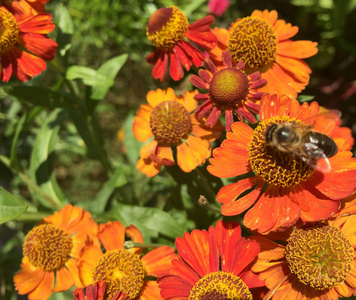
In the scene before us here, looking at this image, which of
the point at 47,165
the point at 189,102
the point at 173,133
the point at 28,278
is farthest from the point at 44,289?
the point at 189,102

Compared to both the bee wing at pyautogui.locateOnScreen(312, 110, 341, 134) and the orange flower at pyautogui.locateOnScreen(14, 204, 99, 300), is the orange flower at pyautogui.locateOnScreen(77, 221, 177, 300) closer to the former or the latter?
the orange flower at pyautogui.locateOnScreen(14, 204, 99, 300)

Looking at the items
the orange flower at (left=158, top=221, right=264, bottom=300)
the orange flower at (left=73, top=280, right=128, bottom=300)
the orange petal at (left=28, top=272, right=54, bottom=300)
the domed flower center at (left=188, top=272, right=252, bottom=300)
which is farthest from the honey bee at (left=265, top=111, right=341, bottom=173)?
the orange petal at (left=28, top=272, right=54, bottom=300)

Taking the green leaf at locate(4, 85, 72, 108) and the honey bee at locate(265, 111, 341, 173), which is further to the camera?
the green leaf at locate(4, 85, 72, 108)

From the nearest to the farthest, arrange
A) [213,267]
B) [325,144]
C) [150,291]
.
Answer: [325,144] < [213,267] < [150,291]

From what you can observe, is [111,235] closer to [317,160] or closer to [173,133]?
[173,133]

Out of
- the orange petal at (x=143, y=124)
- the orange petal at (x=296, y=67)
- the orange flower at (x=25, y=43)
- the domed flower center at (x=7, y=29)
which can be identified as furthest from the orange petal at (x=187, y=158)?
the domed flower center at (x=7, y=29)

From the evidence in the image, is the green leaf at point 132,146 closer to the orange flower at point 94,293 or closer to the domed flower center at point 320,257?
the orange flower at point 94,293

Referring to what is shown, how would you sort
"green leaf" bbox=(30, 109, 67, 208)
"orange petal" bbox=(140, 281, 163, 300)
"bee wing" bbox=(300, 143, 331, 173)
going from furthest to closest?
"green leaf" bbox=(30, 109, 67, 208)
"orange petal" bbox=(140, 281, 163, 300)
"bee wing" bbox=(300, 143, 331, 173)
